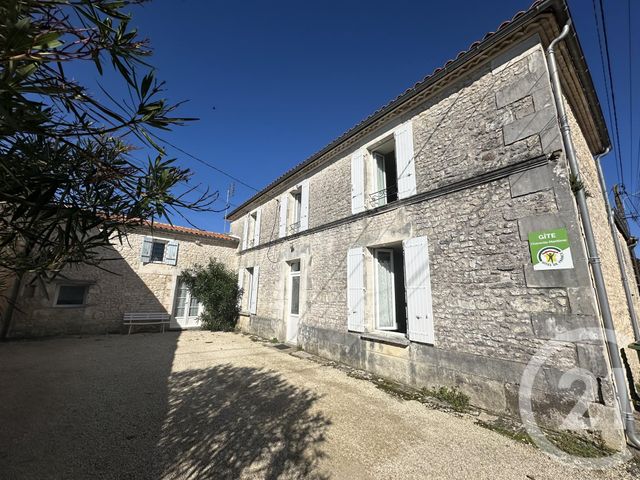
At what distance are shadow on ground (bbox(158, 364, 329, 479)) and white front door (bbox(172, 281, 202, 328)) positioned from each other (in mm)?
6226

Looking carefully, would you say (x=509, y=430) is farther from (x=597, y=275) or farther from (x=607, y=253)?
(x=607, y=253)

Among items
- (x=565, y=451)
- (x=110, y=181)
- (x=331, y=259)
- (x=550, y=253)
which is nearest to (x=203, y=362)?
(x=331, y=259)

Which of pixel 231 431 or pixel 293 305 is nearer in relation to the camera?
pixel 231 431

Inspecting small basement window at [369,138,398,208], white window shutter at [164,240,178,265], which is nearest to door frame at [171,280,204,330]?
white window shutter at [164,240,178,265]

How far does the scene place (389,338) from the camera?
4668mm

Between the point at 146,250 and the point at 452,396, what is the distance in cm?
1029

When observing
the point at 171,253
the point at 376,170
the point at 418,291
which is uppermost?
the point at 376,170

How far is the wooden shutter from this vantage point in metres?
9.55

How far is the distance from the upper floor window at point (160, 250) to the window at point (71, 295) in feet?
6.38

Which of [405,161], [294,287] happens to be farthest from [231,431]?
[294,287]

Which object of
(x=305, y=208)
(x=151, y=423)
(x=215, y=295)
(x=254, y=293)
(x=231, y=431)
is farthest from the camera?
(x=215, y=295)

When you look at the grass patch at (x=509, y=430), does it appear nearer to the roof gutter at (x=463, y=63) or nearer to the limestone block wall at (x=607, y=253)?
the limestone block wall at (x=607, y=253)

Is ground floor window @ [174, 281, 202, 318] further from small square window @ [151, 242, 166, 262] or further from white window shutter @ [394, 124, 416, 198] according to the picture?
white window shutter @ [394, 124, 416, 198]

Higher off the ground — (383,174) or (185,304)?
(383,174)
